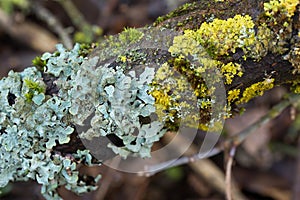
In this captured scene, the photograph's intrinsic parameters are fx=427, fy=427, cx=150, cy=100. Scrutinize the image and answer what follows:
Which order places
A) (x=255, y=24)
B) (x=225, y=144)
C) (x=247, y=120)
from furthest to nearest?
(x=247, y=120) → (x=225, y=144) → (x=255, y=24)

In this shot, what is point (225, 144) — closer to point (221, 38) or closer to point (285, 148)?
point (221, 38)

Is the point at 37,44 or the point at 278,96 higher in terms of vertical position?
the point at 37,44

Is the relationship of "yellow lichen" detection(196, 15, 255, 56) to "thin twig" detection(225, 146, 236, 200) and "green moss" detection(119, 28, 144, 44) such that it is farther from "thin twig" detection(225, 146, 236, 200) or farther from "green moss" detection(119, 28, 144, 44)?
"thin twig" detection(225, 146, 236, 200)

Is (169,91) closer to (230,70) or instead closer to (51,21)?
(230,70)

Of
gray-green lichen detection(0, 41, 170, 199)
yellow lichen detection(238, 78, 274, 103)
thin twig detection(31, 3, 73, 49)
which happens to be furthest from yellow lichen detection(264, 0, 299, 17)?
thin twig detection(31, 3, 73, 49)

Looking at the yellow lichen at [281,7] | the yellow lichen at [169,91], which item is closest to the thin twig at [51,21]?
the yellow lichen at [169,91]

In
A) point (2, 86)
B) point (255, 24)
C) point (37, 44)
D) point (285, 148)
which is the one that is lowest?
point (285, 148)

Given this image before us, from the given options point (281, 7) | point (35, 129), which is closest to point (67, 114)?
point (35, 129)

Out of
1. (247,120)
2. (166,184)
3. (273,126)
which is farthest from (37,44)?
(273,126)
